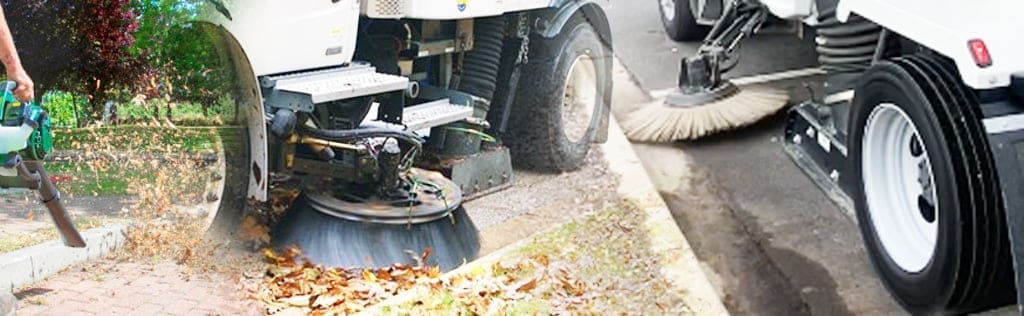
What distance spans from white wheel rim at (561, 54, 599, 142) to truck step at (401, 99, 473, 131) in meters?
0.19

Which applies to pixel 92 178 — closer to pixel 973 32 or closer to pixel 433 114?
pixel 433 114

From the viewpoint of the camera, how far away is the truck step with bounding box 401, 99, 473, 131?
2252 millimetres

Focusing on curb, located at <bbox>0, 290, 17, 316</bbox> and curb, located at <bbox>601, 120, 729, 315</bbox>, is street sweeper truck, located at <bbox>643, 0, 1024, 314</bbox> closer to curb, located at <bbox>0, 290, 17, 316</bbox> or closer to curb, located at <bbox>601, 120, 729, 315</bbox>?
curb, located at <bbox>601, 120, 729, 315</bbox>

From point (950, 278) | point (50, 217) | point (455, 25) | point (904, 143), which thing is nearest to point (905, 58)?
point (904, 143)

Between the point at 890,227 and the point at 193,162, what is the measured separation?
2.10 m

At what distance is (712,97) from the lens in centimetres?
337

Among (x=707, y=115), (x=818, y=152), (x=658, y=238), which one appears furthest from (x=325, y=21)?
(x=818, y=152)

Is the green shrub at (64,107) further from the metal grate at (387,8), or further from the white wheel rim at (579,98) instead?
the white wheel rim at (579,98)

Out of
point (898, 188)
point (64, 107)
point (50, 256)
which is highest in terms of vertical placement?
point (64, 107)

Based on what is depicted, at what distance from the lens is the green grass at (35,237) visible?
178 cm

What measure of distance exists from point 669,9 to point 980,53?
95 centimetres

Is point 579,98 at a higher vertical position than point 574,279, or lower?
higher

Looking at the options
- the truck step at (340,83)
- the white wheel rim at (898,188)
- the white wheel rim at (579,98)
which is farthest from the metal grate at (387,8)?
the white wheel rim at (898,188)

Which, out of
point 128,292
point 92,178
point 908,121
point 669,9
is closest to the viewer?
point 92,178
